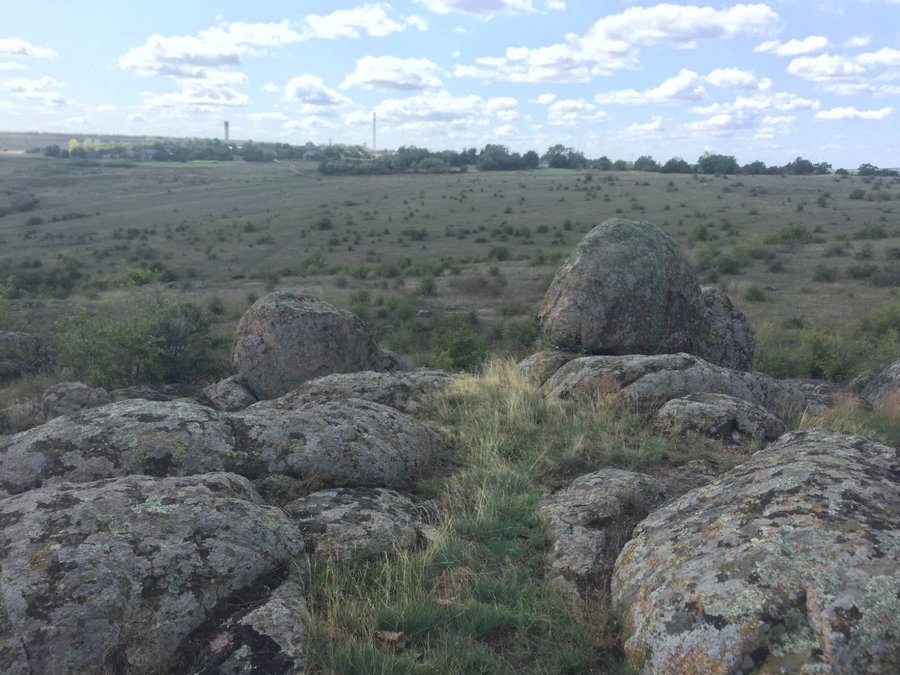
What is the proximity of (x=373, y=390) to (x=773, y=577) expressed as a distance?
16.8 feet

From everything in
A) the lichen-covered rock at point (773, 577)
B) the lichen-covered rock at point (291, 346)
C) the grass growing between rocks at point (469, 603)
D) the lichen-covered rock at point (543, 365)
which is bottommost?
the lichen-covered rock at point (291, 346)

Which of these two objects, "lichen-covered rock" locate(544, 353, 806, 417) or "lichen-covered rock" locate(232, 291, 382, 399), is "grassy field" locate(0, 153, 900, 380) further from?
"lichen-covered rock" locate(544, 353, 806, 417)

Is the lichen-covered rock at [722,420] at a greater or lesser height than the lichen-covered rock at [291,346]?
greater

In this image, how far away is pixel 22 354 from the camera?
16078mm

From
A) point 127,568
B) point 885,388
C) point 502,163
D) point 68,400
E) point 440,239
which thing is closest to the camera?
point 127,568

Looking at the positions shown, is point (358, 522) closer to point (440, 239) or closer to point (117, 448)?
point (117, 448)

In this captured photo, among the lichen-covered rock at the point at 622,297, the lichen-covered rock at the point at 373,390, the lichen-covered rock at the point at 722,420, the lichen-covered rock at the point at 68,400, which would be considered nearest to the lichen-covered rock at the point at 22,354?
the lichen-covered rock at the point at 68,400

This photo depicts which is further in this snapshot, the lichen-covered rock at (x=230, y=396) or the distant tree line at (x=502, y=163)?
the distant tree line at (x=502, y=163)

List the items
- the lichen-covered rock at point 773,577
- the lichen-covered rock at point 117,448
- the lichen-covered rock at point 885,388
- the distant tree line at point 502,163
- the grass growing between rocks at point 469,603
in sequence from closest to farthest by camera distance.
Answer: the lichen-covered rock at point 773,577 → the grass growing between rocks at point 469,603 → the lichen-covered rock at point 117,448 → the lichen-covered rock at point 885,388 → the distant tree line at point 502,163

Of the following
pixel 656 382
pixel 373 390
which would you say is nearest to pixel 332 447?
pixel 373 390

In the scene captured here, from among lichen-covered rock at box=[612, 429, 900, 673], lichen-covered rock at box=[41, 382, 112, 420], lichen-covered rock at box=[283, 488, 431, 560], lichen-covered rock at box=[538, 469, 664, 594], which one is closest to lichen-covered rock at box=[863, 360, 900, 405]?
lichen-covered rock at box=[538, 469, 664, 594]

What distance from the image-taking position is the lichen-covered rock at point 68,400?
33.7ft

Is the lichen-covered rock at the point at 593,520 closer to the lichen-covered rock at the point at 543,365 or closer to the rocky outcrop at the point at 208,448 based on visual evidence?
the rocky outcrop at the point at 208,448

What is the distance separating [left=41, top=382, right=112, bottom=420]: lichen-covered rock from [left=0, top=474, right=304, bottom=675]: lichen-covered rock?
7.40m
